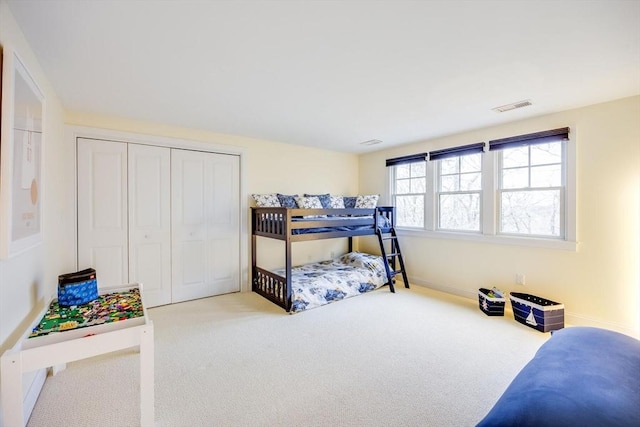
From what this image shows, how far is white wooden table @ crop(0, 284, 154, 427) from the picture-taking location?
1.14 m

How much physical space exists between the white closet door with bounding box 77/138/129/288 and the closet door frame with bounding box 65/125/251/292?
59 millimetres

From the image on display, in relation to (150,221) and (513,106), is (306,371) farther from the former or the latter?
(513,106)

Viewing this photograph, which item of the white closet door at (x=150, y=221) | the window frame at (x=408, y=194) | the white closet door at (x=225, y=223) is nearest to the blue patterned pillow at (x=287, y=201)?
the white closet door at (x=225, y=223)

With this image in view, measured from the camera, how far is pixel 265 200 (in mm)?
4094

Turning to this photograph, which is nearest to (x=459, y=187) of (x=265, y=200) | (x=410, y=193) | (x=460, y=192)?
(x=460, y=192)

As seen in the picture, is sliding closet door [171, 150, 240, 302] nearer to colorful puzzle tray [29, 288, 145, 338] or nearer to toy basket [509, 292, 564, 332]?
colorful puzzle tray [29, 288, 145, 338]

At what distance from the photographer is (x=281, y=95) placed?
255 cm

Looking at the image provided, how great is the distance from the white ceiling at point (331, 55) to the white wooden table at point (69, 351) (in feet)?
5.54

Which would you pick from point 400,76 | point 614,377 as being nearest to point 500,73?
point 400,76

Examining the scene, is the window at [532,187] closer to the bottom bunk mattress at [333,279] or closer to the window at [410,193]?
the window at [410,193]

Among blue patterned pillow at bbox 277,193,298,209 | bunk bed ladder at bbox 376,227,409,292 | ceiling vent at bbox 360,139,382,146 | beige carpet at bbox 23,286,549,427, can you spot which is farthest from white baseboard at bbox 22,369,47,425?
ceiling vent at bbox 360,139,382,146

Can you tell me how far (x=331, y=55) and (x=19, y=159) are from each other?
190 cm

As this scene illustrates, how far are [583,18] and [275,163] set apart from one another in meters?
3.58

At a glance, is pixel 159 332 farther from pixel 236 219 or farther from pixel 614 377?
pixel 614 377
